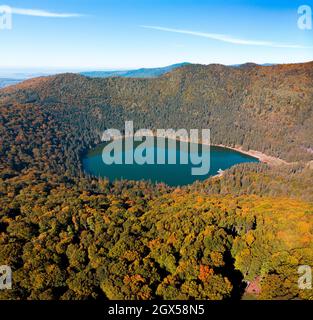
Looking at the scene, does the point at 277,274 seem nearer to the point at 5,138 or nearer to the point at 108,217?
the point at 108,217

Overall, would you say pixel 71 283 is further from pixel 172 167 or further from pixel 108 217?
pixel 172 167

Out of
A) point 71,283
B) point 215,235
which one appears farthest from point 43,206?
point 215,235

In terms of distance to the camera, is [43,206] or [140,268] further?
[43,206]
